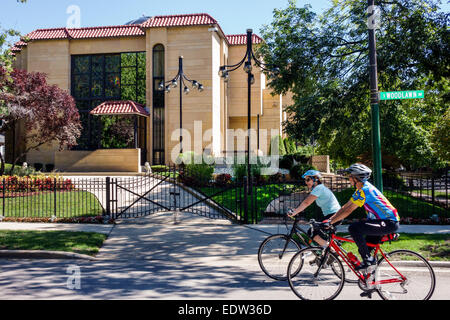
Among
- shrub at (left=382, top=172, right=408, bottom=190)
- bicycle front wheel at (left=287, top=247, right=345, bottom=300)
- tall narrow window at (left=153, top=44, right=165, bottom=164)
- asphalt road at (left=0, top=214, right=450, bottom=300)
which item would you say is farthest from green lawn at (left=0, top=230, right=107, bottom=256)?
tall narrow window at (left=153, top=44, right=165, bottom=164)

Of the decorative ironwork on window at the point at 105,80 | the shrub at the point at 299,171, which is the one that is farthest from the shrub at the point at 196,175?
the decorative ironwork on window at the point at 105,80

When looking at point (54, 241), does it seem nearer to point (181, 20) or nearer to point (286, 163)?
point (286, 163)

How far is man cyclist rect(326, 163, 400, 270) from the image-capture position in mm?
5105

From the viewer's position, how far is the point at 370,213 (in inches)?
209

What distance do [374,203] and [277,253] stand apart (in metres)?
1.91

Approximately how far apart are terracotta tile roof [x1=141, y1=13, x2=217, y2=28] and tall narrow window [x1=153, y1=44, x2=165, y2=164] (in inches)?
73.1

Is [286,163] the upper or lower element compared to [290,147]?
lower

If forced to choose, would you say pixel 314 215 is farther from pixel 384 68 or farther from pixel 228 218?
pixel 384 68

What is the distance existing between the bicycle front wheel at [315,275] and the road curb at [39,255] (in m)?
4.67

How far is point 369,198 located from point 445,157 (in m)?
24.8

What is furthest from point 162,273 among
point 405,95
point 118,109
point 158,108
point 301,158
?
point 158,108

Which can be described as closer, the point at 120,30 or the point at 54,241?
the point at 54,241

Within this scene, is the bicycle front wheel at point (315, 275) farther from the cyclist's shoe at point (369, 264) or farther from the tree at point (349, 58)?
the tree at point (349, 58)

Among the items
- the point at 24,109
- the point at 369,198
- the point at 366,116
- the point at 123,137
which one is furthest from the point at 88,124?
the point at 369,198
